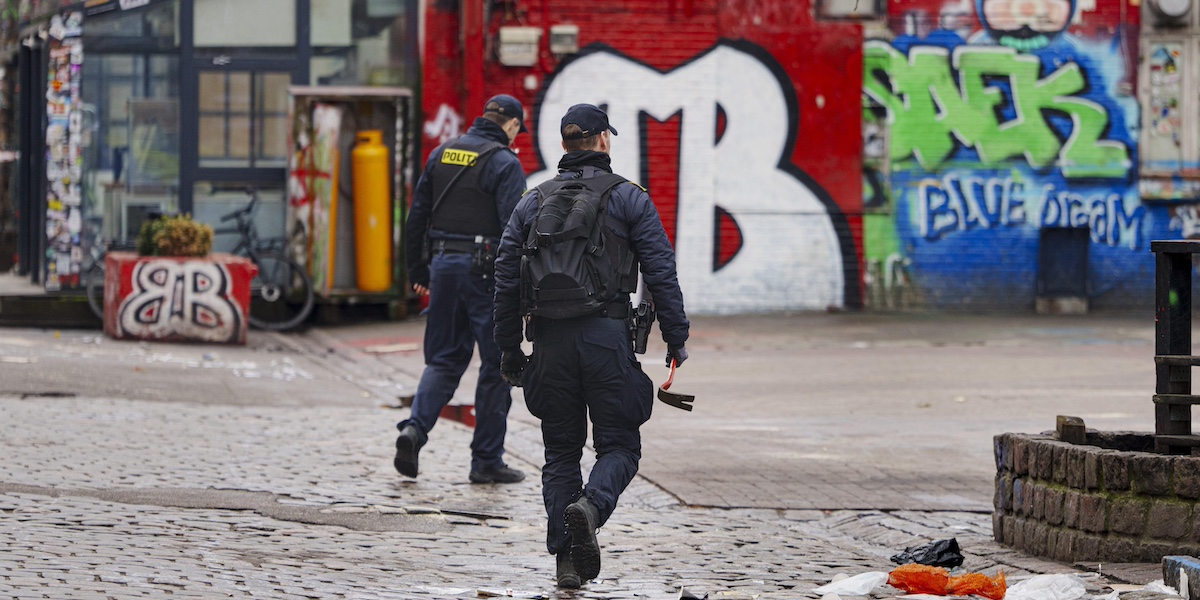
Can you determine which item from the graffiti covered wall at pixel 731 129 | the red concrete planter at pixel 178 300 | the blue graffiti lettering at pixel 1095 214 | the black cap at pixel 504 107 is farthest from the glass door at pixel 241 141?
the black cap at pixel 504 107

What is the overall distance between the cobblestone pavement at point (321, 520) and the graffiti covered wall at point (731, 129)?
305 inches

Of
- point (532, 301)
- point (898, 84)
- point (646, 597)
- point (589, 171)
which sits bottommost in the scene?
point (646, 597)

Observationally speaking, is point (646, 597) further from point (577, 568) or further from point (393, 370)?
point (393, 370)

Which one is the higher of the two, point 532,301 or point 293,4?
point 293,4

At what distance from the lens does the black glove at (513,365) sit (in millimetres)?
6688

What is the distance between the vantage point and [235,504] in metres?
7.46

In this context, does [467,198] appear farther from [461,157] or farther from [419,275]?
[419,275]

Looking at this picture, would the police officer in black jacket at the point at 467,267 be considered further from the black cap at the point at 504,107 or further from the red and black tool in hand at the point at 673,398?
the red and black tool in hand at the point at 673,398

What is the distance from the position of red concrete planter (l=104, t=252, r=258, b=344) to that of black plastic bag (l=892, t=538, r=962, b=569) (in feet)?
31.6

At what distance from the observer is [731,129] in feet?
61.4

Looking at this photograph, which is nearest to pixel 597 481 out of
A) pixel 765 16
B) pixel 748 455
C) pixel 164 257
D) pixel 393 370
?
pixel 748 455

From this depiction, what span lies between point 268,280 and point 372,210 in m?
1.32

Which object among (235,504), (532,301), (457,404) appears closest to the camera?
(532,301)

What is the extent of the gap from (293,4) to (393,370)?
5657 mm
